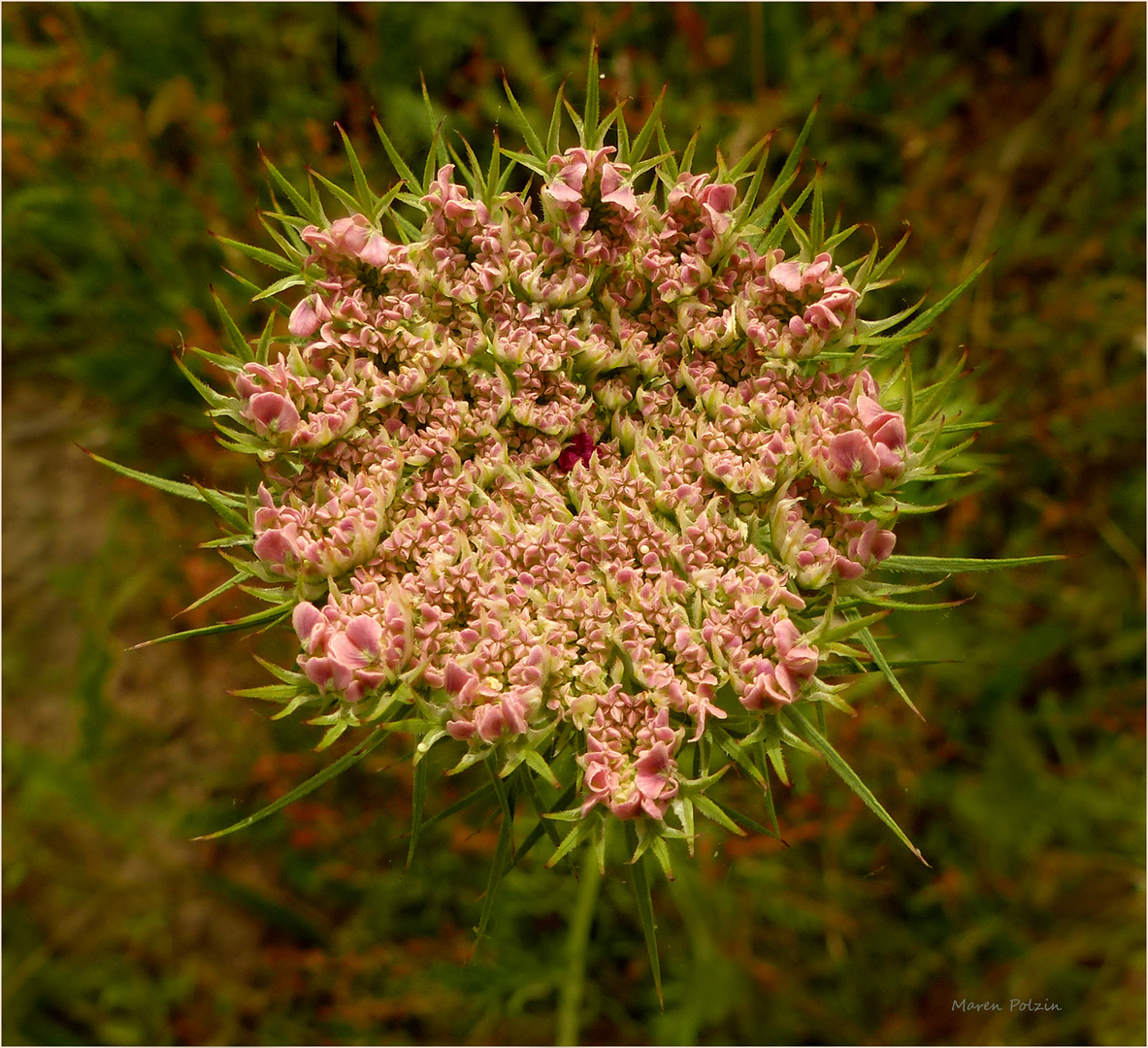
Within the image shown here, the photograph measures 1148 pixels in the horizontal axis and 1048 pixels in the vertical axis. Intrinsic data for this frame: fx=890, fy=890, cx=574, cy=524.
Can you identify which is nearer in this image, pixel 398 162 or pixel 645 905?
pixel 645 905

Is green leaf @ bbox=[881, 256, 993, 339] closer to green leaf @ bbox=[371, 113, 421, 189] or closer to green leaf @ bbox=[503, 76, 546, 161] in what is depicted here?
green leaf @ bbox=[503, 76, 546, 161]

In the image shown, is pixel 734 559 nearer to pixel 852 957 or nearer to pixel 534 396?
pixel 534 396

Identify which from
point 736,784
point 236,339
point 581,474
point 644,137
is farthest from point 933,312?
point 736,784

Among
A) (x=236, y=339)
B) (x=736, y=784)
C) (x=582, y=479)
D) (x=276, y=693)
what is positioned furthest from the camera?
(x=736, y=784)

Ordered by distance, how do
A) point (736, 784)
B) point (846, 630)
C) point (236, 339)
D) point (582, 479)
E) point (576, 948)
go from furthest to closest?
point (736, 784), point (576, 948), point (582, 479), point (236, 339), point (846, 630)

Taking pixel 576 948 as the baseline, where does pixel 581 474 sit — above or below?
above

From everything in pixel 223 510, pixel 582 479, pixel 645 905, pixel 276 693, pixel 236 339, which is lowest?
pixel 645 905

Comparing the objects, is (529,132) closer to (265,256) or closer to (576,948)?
(265,256)
